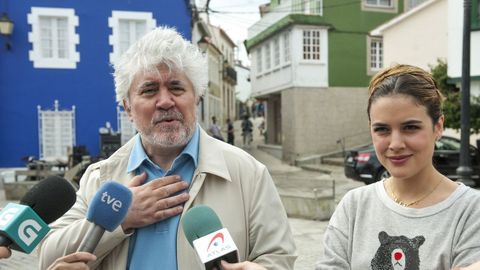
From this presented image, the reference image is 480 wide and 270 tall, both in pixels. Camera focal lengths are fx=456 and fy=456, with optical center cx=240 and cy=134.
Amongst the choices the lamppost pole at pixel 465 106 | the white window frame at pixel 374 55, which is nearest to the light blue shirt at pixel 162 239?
the lamppost pole at pixel 465 106

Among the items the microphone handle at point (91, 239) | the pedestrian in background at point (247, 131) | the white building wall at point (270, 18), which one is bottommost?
the pedestrian in background at point (247, 131)

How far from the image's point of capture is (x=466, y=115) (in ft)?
23.8

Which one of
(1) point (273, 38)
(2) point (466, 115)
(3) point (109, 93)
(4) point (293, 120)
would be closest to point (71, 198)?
(2) point (466, 115)

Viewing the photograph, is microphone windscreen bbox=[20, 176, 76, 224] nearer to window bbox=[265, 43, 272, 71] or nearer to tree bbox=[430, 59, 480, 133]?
tree bbox=[430, 59, 480, 133]

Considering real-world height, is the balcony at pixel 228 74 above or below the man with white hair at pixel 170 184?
above

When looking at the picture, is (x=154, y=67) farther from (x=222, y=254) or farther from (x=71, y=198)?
(x=222, y=254)

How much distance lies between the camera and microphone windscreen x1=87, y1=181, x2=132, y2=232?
161 cm

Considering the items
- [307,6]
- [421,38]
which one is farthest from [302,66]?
[421,38]

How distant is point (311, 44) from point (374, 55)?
315 cm

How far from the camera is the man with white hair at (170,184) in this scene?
6.36 feet

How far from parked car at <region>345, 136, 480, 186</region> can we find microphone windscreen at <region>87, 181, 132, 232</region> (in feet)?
33.8

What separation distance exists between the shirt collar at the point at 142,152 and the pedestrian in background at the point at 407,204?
0.71 m

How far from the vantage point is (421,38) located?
15.7 meters

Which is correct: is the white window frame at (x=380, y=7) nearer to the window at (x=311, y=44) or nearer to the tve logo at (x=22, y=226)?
the window at (x=311, y=44)
